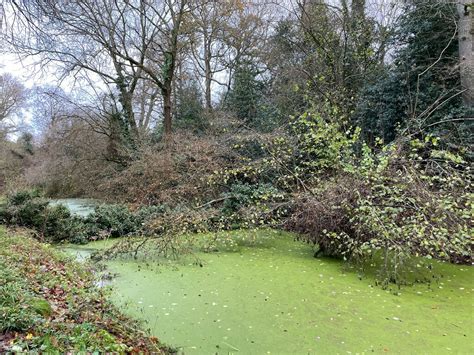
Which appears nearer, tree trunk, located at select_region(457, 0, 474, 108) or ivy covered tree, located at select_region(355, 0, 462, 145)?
tree trunk, located at select_region(457, 0, 474, 108)

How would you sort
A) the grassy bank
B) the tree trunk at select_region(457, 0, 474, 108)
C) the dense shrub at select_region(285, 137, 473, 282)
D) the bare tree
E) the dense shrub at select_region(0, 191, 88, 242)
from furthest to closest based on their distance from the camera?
the bare tree, the dense shrub at select_region(0, 191, 88, 242), the tree trunk at select_region(457, 0, 474, 108), the dense shrub at select_region(285, 137, 473, 282), the grassy bank

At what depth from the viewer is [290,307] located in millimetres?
4250

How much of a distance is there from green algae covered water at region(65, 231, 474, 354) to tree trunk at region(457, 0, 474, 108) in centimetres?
382

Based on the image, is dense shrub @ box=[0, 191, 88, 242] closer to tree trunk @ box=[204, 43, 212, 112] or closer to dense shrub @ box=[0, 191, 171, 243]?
dense shrub @ box=[0, 191, 171, 243]

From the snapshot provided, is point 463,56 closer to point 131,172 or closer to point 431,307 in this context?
point 431,307

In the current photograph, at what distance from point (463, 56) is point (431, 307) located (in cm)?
613

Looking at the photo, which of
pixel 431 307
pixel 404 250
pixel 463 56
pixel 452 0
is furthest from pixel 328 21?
pixel 431 307

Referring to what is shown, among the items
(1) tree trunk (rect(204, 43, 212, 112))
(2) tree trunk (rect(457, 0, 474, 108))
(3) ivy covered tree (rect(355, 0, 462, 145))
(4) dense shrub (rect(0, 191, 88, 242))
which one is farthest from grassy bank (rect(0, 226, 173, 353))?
(1) tree trunk (rect(204, 43, 212, 112))

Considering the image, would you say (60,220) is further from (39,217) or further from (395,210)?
(395,210)

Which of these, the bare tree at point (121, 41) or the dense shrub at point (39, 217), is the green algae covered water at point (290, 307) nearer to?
the dense shrub at point (39, 217)

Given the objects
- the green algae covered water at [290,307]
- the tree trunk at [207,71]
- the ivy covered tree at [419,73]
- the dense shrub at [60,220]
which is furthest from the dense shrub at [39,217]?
the tree trunk at [207,71]

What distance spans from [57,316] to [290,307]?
252 centimetres

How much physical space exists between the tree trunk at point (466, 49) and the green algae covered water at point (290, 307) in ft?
12.5

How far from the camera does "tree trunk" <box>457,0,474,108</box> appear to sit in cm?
757
